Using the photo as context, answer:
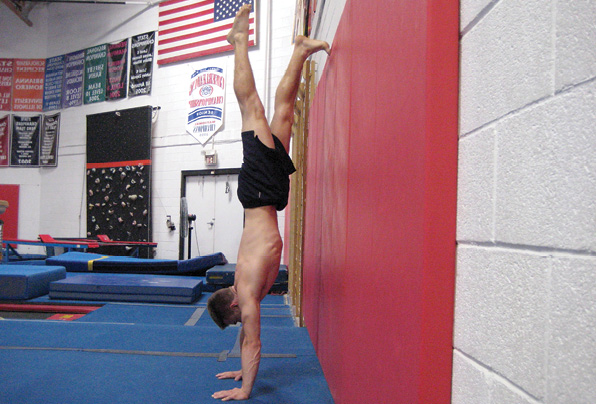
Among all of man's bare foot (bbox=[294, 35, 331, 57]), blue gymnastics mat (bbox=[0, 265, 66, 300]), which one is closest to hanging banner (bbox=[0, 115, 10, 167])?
blue gymnastics mat (bbox=[0, 265, 66, 300])

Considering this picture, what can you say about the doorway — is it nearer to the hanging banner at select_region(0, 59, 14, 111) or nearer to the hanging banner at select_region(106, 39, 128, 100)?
the hanging banner at select_region(106, 39, 128, 100)

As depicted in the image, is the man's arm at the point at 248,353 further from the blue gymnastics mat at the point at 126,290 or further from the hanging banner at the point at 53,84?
the hanging banner at the point at 53,84

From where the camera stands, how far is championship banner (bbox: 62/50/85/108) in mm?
9539

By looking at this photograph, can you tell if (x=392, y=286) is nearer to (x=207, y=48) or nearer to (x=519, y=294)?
(x=519, y=294)

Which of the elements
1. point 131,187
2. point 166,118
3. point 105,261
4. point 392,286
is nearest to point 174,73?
point 166,118

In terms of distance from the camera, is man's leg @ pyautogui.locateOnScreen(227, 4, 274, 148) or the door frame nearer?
man's leg @ pyautogui.locateOnScreen(227, 4, 274, 148)

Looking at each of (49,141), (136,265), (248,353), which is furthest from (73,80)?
(248,353)

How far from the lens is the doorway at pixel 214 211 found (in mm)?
7691

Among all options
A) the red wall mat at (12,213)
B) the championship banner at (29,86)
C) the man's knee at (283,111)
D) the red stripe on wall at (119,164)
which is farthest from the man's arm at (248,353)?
the championship banner at (29,86)

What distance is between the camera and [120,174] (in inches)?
340

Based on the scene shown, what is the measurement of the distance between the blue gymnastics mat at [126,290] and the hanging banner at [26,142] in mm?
6976

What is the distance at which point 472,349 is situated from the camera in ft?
2.44

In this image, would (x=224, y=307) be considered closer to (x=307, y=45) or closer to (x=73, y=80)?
(x=307, y=45)

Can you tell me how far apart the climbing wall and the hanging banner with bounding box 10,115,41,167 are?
205 cm
